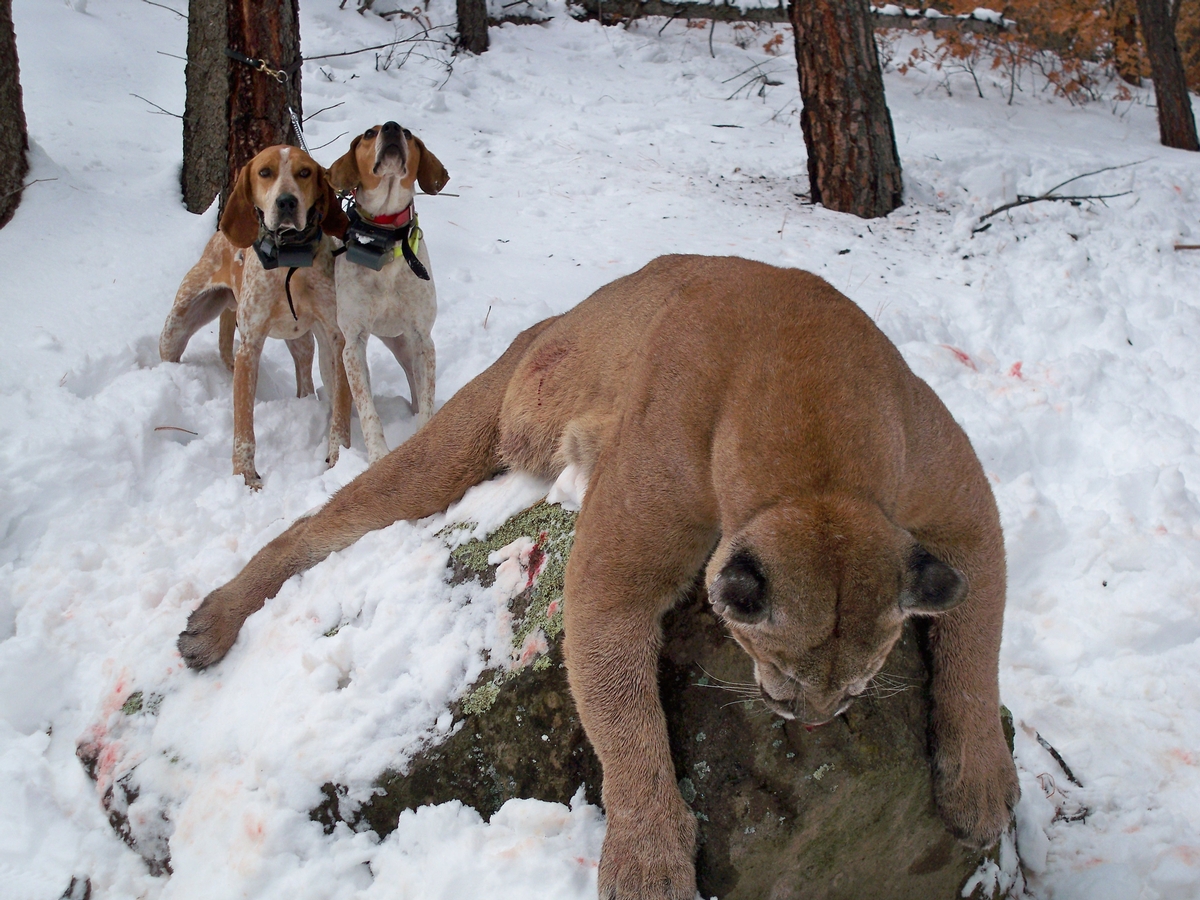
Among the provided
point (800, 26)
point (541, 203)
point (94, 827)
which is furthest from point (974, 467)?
point (800, 26)

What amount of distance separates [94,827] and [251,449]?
2343 millimetres

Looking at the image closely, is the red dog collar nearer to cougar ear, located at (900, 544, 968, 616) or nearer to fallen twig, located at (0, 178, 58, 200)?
fallen twig, located at (0, 178, 58, 200)

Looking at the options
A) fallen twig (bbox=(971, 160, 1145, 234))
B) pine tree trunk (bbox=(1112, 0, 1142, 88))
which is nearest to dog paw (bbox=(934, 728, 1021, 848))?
fallen twig (bbox=(971, 160, 1145, 234))

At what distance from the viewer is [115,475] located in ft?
16.2

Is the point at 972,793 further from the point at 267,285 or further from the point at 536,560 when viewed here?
the point at 267,285

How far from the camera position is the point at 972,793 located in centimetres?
281

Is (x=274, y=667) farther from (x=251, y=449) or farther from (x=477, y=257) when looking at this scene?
(x=477, y=257)

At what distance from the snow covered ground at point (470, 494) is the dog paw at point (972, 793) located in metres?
0.51

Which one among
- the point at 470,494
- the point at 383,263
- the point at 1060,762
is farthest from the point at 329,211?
the point at 1060,762

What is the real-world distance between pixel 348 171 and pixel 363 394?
125 centimetres

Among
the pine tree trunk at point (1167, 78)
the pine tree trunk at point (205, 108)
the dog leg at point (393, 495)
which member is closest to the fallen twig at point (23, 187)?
the pine tree trunk at point (205, 108)

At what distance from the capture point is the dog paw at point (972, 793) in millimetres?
2805

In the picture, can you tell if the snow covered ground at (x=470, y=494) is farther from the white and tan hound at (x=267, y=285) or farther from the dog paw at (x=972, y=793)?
the dog paw at (x=972, y=793)

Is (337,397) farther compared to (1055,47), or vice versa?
(1055,47)
